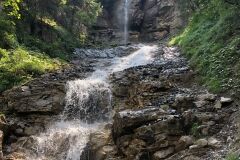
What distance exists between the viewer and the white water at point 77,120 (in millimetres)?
15031

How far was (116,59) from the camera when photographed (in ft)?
92.6

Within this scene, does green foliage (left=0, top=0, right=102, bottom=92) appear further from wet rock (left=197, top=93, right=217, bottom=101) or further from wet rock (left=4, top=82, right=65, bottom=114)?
wet rock (left=197, top=93, right=217, bottom=101)

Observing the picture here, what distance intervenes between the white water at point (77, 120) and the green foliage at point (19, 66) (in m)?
2.64

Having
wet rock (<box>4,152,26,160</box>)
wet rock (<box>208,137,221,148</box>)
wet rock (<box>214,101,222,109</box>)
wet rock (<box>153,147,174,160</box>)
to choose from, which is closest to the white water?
wet rock (<box>4,152,26,160</box>)

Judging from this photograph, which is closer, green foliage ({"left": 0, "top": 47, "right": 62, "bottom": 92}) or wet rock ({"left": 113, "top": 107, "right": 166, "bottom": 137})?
wet rock ({"left": 113, "top": 107, "right": 166, "bottom": 137})

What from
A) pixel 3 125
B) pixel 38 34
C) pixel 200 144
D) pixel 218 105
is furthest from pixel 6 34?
pixel 200 144

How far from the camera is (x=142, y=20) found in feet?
141

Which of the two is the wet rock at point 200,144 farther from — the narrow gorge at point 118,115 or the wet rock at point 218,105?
the wet rock at point 218,105

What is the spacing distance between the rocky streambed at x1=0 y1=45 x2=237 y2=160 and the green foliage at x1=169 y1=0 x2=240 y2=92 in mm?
706

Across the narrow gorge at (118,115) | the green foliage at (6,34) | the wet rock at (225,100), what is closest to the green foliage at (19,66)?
the green foliage at (6,34)

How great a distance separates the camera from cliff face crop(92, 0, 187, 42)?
128 ft

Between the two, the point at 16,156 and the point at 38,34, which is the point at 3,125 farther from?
the point at 38,34

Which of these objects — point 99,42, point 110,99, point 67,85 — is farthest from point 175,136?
point 99,42

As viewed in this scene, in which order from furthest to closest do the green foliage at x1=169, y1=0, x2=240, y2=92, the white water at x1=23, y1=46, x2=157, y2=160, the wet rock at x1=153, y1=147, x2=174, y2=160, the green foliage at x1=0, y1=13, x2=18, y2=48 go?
the green foliage at x1=0, y1=13, x2=18, y2=48
the white water at x1=23, y1=46, x2=157, y2=160
the green foliage at x1=169, y1=0, x2=240, y2=92
the wet rock at x1=153, y1=147, x2=174, y2=160
